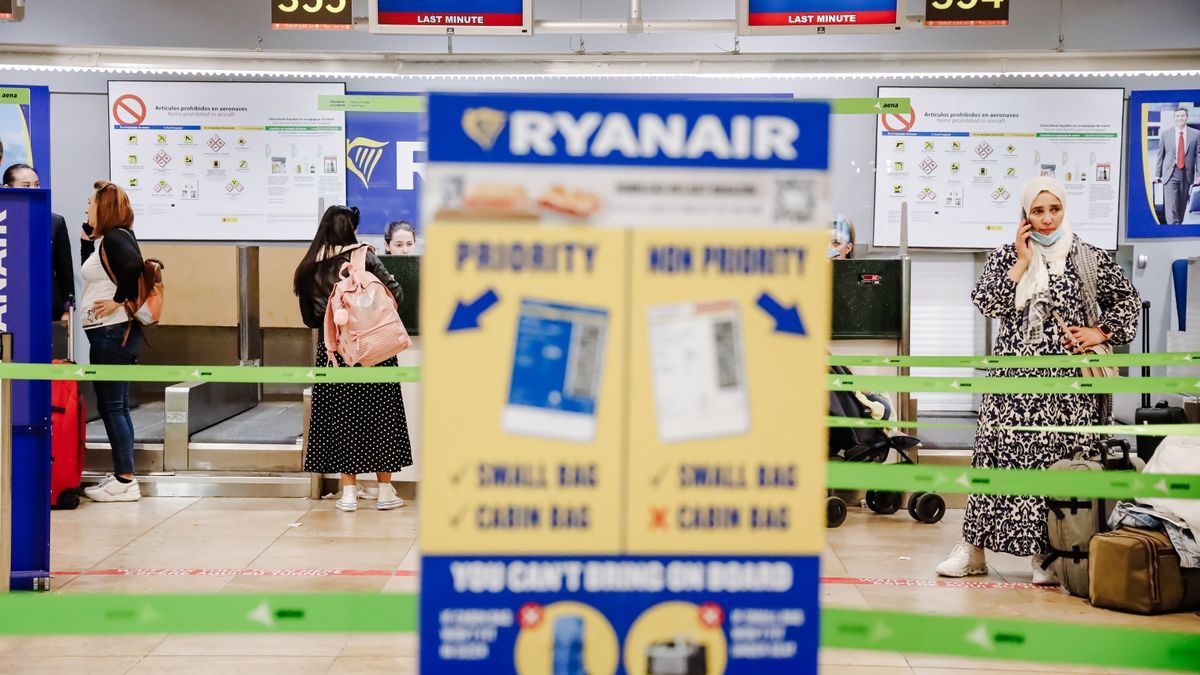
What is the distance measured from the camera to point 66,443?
20.0 feet

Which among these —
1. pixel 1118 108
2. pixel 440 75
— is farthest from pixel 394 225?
pixel 1118 108

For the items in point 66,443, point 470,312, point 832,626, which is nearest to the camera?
point 470,312

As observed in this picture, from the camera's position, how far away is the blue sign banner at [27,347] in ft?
14.3

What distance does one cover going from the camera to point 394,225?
7582 millimetres

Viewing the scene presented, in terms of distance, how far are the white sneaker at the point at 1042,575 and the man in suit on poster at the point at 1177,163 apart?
197 inches

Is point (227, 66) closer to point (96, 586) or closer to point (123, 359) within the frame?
point (123, 359)

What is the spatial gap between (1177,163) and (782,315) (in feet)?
27.1

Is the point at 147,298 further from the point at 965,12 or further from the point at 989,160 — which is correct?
the point at 989,160

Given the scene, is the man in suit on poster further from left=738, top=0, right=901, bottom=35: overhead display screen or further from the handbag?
the handbag

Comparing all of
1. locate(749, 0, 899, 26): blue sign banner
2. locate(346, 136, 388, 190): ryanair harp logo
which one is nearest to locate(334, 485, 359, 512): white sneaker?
locate(346, 136, 388, 190): ryanair harp logo

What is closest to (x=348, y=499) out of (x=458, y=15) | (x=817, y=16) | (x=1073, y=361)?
(x=458, y=15)

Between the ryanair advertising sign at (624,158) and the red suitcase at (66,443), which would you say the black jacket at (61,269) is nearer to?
the red suitcase at (66,443)

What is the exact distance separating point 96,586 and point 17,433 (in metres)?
0.75

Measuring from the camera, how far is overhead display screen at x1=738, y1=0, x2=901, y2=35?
6.12 meters
